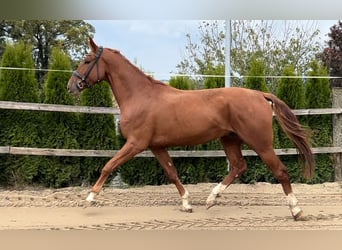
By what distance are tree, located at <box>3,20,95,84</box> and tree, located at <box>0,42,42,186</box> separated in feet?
11.5

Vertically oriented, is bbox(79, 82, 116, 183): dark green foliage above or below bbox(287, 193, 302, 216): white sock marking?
above

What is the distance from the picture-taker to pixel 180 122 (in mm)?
4188

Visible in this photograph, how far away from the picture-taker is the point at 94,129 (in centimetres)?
561

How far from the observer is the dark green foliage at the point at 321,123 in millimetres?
5883

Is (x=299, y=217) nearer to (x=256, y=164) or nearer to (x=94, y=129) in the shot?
(x=256, y=164)

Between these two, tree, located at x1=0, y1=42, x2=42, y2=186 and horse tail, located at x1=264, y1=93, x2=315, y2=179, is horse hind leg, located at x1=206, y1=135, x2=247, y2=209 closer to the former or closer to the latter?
horse tail, located at x1=264, y1=93, x2=315, y2=179

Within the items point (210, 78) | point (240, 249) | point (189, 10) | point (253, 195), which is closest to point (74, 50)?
point (210, 78)

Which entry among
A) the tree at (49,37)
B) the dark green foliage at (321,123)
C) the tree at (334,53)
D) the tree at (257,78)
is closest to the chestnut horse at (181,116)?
the tree at (257,78)

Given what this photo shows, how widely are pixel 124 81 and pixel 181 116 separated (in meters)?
0.64

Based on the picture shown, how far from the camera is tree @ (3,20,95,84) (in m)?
8.87

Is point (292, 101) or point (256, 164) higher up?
point (292, 101)

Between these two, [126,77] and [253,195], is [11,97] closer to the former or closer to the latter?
[126,77]

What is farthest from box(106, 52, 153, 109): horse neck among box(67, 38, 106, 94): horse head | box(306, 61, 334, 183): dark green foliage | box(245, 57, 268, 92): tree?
box(306, 61, 334, 183): dark green foliage

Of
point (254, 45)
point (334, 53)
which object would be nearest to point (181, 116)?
point (254, 45)
